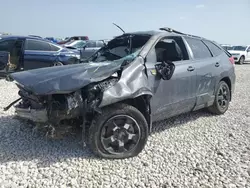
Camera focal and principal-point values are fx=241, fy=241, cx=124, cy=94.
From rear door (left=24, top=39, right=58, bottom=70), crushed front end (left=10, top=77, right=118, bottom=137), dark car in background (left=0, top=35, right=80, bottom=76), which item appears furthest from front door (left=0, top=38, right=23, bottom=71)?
crushed front end (left=10, top=77, right=118, bottom=137)

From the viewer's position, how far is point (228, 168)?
10.2ft

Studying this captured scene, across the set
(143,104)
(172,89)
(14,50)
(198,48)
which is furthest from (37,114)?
(14,50)

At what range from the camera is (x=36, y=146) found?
3.56 m

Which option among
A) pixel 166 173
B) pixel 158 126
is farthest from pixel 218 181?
pixel 158 126

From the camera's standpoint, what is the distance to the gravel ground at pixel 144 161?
9.12 ft

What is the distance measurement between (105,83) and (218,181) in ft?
5.93

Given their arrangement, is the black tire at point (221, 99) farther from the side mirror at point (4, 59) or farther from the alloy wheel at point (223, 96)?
the side mirror at point (4, 59)

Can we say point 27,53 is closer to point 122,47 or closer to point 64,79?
point 122,47

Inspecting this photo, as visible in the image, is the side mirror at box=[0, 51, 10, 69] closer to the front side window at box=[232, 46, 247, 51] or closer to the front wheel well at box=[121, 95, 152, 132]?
the front wheel well at box=[121, 95, 152, 132]

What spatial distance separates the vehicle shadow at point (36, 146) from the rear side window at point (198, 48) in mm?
1507

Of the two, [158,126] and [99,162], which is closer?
[99,162]

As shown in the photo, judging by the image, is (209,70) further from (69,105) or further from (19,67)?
(19,67)

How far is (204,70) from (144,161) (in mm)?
2264

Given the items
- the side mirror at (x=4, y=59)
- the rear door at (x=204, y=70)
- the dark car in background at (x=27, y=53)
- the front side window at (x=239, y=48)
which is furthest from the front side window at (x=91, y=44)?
the front side window at (x=239, y=48)
